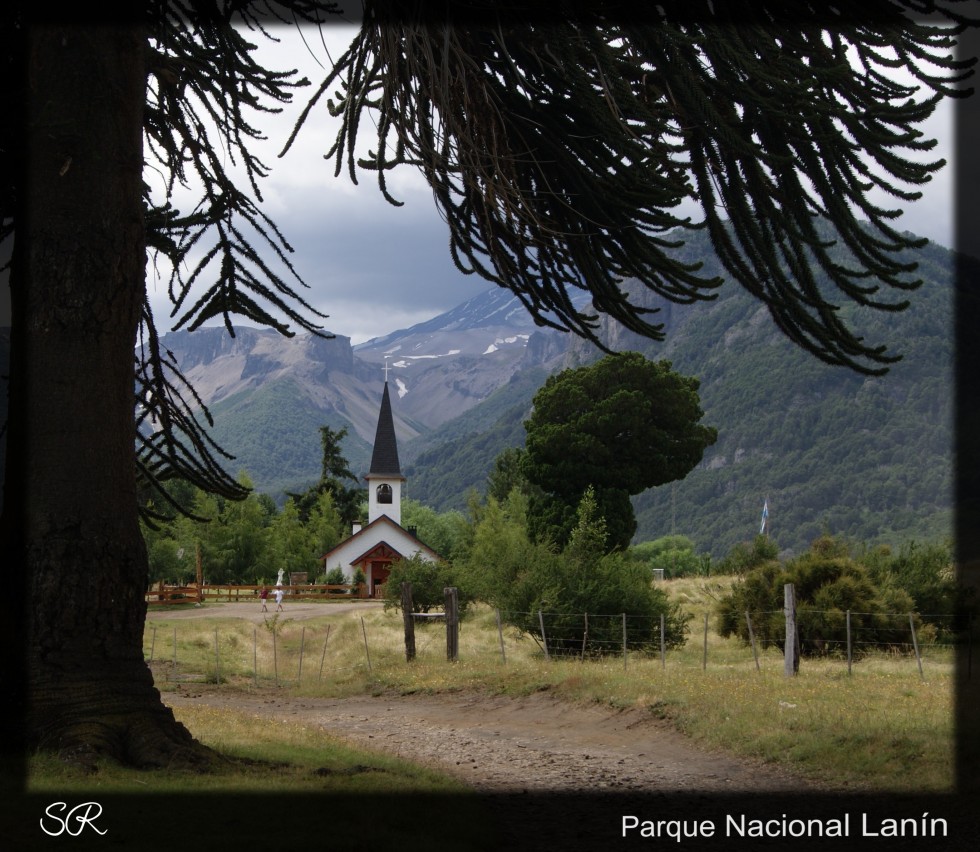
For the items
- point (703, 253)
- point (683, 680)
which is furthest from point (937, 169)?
point (703, 253)

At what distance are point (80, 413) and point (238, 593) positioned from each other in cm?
4485

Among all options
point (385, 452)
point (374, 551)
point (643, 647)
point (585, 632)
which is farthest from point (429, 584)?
point (385, 452)

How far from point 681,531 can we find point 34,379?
418 ft

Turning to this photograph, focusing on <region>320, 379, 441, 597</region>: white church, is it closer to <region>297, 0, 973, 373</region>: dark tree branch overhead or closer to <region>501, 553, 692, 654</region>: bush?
<region>501, 553, 692, 654</region>: bush

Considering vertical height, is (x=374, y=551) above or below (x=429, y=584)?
below

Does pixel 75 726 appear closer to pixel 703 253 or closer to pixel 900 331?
pixel 900 331

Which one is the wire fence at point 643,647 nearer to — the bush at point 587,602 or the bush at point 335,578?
the bush at point 587,602

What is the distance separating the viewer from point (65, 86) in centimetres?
717

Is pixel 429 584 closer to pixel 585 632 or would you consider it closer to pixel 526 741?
pixel 585 632

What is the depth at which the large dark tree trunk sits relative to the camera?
22.8 feet

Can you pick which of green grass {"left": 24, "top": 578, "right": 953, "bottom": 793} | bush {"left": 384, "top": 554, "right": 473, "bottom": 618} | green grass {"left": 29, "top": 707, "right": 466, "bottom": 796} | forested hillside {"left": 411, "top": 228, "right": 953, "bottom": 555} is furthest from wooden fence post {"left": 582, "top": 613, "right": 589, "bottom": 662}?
forested hillside {"left": 411, "top": 228, "right": 953, "bottom": 555}

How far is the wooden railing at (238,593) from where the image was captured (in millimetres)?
46344

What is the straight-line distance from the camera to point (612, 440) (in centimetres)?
4075

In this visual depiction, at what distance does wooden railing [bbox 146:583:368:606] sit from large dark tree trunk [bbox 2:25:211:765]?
39.2 metres
